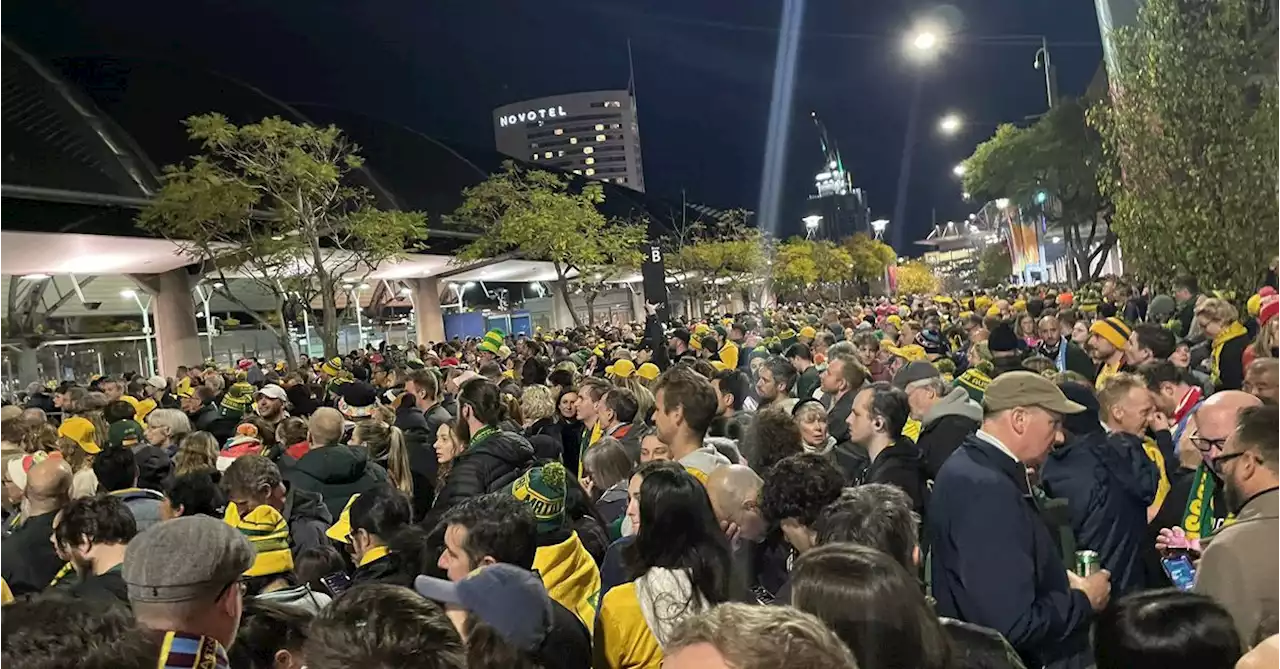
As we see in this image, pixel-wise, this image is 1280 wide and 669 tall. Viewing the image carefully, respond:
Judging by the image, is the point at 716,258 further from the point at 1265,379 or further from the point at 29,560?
the point at 29,560

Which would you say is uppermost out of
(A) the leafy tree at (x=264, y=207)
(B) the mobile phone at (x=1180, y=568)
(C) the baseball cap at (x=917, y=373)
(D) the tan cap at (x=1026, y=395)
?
(A) the leafy tree at (x=264, y=207)

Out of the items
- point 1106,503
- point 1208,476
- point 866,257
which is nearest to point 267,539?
point 1106,503

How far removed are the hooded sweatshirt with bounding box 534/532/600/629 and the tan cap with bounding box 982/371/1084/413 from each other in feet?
5.53

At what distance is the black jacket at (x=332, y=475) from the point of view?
6000mm

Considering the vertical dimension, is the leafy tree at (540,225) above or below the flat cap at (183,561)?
above

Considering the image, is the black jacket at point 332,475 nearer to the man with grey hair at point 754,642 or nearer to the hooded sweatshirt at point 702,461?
the hooded sweatshirt at point 702,461

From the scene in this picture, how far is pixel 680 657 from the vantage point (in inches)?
67.1

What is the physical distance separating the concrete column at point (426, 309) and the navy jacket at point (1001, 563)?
121 feet

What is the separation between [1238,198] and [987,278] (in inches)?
2921

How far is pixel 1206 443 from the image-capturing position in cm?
409

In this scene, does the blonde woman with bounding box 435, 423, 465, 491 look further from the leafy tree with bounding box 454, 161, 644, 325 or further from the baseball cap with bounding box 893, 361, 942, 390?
the leafy tree with bounding box 454, 161, 644, 325

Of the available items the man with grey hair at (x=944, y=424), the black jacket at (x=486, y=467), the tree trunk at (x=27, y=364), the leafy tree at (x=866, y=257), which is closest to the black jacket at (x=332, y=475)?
the black jacket at (x=486, y=467)

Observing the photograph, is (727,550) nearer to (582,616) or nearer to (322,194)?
(582,616)

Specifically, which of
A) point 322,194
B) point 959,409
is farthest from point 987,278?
point 959,409
